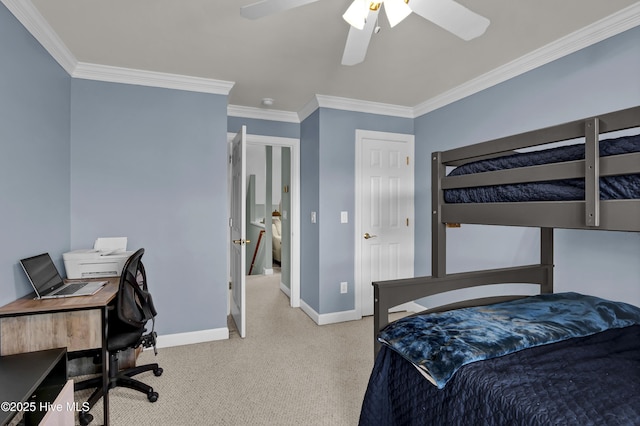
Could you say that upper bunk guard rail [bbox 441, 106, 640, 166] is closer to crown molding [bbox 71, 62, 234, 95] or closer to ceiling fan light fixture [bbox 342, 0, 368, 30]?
ceiling fan light fixture [bbox 342, 0, 368, 30]

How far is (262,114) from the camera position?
12.5 feet

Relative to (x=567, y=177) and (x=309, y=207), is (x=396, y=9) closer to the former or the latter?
(x=567, y=177)

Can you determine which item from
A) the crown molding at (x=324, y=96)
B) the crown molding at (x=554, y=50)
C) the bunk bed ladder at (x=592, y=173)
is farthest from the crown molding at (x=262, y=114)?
the bunk bed ladder at (x=592, y=173)

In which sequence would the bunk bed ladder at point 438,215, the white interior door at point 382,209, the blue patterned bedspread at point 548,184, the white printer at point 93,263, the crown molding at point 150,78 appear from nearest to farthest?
the blue patterned bedspread at point 548,184 < the bunk bed ladder at point 438,215 < the white printer at point 93,263 < the crown molding at point 150,78 < the white interior door at point 382,209

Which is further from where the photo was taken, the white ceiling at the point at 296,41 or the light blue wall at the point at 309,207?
the light blue wall at the point at 309,207

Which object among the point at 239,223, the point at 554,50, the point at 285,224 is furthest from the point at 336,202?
the point at 554,50

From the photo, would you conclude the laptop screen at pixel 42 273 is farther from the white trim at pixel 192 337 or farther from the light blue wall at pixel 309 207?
the light blue wall at pixel 309 207

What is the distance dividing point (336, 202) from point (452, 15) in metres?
2.27

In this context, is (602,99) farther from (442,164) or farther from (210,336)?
(210,336)

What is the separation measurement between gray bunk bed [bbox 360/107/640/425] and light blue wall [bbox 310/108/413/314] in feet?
6.06

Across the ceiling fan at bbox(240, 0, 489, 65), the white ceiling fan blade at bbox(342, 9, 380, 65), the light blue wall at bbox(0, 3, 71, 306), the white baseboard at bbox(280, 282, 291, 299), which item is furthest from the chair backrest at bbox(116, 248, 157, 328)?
the white baseboard at bbox(280, 282, 291, 299)

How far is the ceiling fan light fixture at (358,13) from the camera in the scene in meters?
1.36

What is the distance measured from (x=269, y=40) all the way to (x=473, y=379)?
7.51ft

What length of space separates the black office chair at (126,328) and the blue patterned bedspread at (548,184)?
6.20 feet
